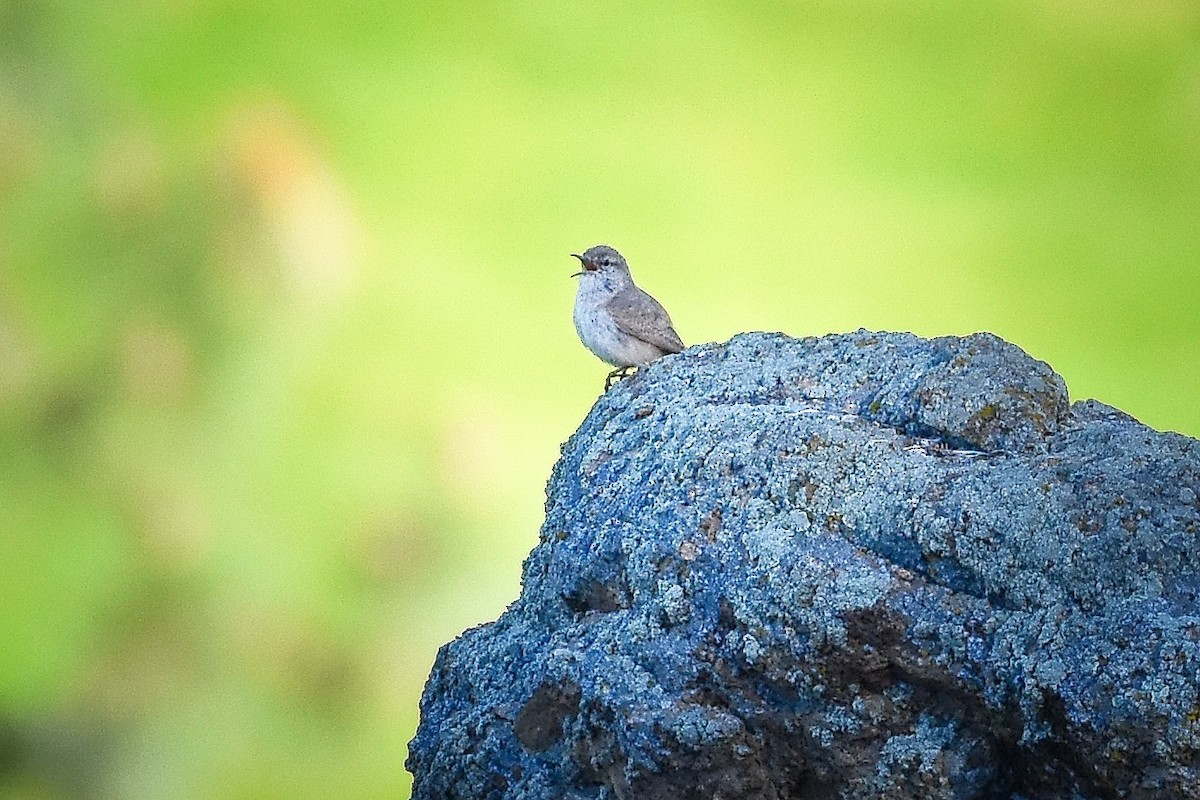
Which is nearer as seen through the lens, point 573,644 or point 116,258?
point 573,644

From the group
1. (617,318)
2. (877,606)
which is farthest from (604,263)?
(877,606)

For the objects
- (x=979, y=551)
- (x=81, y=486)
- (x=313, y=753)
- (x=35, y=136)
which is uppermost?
(x=35, y=136)

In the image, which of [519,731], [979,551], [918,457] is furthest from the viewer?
[519,731]

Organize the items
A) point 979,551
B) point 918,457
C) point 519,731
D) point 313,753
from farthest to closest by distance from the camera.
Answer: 1. point 313,753
2. point 519,731
3. point 918,457
4. point 979,551

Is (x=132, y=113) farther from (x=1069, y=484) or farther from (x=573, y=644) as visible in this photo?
(x=1069, y=484)

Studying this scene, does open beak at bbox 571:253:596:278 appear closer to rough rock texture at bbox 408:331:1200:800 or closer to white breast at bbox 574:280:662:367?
white breast at bbox 574:280:662:367

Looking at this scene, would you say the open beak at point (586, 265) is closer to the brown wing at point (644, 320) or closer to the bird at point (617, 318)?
the bird at point (617, 318)

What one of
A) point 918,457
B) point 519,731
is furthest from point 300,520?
point 918,457

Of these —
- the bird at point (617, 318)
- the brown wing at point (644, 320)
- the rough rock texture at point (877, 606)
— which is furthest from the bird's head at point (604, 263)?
the rough rock texture at point (877, 606)

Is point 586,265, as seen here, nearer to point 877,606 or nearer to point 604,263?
point 604,263
